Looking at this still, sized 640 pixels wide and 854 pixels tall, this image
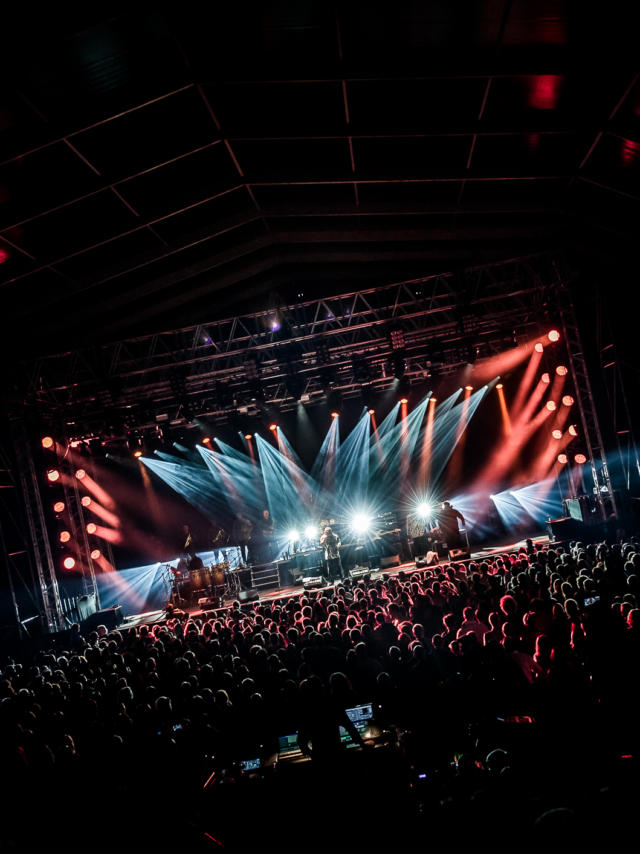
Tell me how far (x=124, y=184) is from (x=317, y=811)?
9990 millimetres

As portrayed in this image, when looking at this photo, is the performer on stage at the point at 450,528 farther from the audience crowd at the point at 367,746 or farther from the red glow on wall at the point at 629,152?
the red glow on wall at the point at 629,152

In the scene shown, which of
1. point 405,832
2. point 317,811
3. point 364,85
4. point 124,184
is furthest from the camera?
point 124,184

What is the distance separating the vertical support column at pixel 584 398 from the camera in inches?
511

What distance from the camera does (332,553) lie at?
1666 cm

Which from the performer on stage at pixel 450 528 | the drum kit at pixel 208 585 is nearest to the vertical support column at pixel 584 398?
the performer on stage at pixel 450 528

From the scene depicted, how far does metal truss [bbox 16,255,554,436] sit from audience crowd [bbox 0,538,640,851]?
7.79 metres

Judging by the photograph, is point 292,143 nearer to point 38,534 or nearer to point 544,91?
point 544,91

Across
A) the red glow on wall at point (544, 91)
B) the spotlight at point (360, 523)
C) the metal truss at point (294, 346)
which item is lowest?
the spotlight at point (360, 523)

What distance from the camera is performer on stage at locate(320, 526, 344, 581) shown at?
16406mm

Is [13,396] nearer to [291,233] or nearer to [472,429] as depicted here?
[291,233]

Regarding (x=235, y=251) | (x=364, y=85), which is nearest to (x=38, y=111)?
(x=364, y=85)

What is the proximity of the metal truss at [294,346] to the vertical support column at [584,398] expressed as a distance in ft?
2.21

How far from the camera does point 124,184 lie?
9773mm

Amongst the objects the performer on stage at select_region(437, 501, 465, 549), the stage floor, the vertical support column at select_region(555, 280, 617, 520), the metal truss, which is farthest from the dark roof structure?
the stage floor
